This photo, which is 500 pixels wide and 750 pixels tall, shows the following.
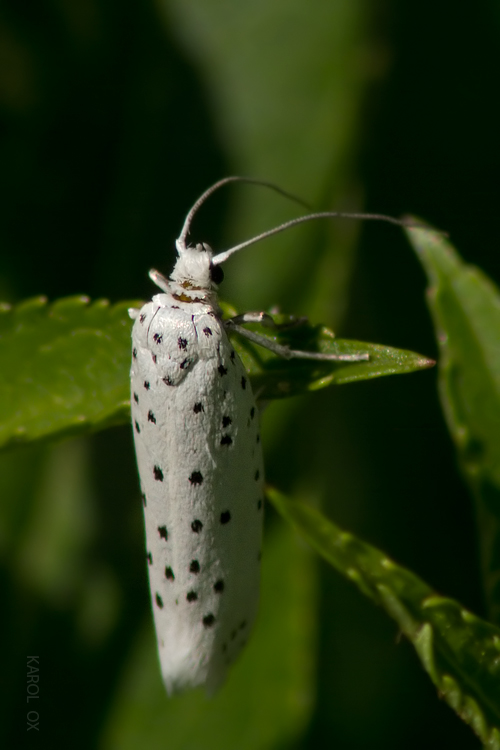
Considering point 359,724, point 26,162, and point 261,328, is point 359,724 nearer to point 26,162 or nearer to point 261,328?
point 261,328

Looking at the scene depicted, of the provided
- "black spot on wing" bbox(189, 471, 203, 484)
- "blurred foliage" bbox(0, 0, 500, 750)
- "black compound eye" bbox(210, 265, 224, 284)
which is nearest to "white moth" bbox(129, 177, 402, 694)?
A: "black spot on wing" bbox(189, 471, 203, 484)

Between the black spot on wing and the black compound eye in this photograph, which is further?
the black compound eye

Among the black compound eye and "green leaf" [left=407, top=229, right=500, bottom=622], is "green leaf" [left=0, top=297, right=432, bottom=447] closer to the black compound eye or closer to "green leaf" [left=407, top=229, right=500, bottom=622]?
the black compound eye

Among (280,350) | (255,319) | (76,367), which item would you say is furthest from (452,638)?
(76,367)

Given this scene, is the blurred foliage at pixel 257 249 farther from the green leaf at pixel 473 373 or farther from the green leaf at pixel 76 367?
the green leaf at pixel 76 367

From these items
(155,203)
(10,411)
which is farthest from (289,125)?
(10,411)

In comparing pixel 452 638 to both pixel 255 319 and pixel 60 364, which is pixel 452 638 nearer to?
pixel 255 319
